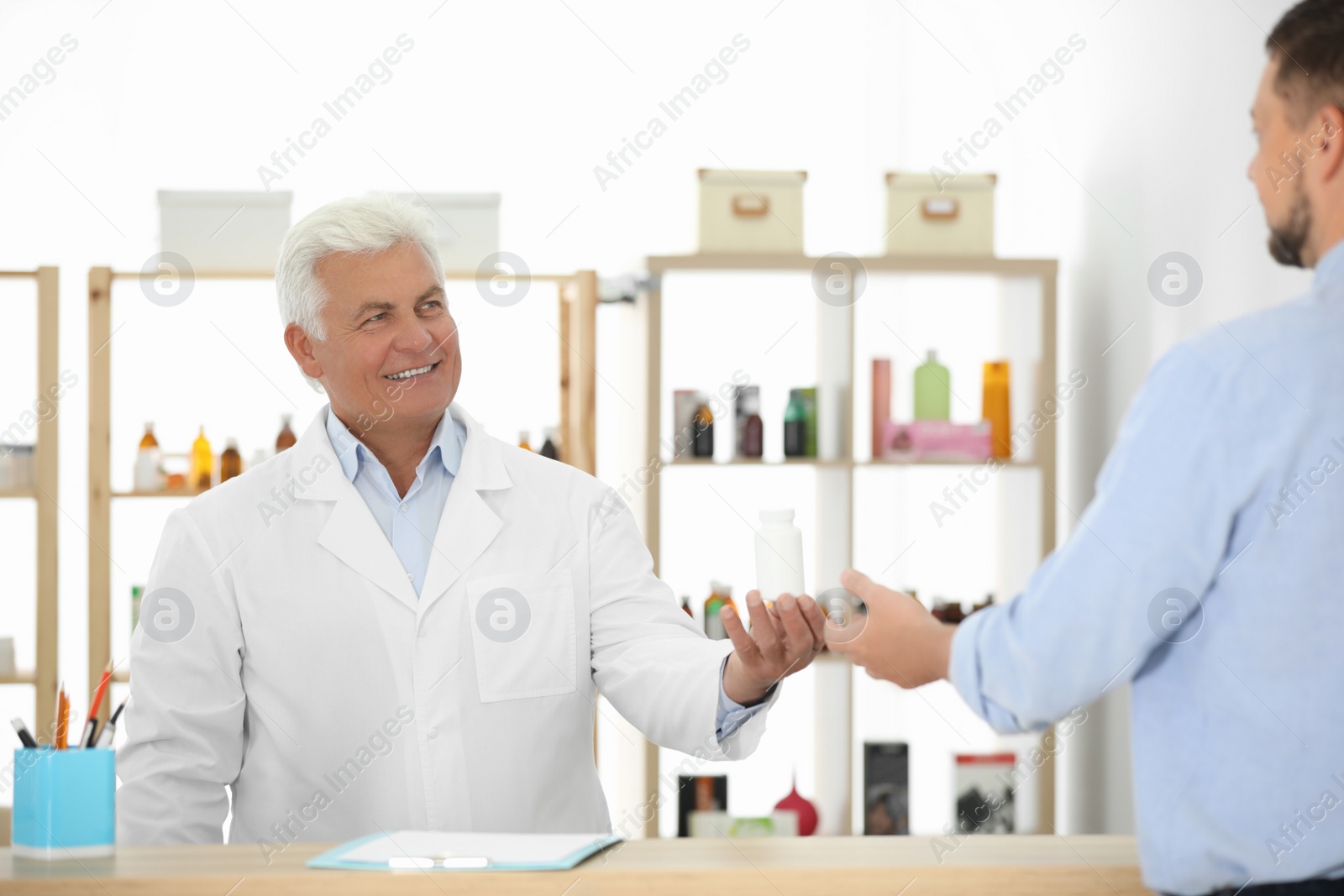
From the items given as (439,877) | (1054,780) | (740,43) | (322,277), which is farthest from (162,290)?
(1054,780)

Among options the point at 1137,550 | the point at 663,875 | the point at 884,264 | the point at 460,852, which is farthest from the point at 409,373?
the point at 884,264

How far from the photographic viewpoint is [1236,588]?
3.01 feet

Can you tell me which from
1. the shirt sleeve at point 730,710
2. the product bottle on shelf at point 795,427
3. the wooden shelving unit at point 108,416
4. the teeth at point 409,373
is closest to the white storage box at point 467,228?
the wooden shelving unit at point 108,416

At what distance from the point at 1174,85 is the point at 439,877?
2.50 metres

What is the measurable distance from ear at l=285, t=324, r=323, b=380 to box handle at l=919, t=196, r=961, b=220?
6.05 feet

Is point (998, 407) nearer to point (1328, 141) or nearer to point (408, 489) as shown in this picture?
point (408, 489)

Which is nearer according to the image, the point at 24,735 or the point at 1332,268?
the point at 1332,268

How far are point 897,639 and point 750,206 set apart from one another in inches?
88.2

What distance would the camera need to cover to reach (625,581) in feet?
6.00

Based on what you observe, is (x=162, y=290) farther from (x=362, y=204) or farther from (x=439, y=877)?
(x=439, y=877)

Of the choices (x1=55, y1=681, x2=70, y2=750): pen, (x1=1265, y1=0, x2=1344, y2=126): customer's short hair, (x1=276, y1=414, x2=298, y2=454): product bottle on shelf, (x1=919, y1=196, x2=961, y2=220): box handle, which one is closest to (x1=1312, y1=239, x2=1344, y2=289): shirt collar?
(x1=1265, y1=0, x2=1344, y2=126): customer's short hair

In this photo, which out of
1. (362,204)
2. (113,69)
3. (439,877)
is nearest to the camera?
(439,877)

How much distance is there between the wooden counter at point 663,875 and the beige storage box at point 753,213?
2.11 meters

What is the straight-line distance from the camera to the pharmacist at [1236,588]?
0.89 metres
